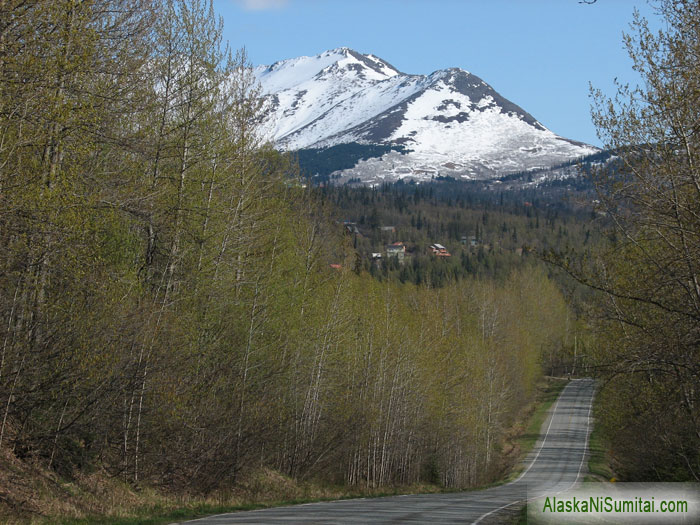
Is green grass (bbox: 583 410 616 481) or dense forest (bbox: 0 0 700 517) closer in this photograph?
dense forest (bbox: 0 0 700 517)

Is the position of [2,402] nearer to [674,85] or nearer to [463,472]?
[674,85]

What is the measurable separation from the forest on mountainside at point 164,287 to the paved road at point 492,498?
3610mm

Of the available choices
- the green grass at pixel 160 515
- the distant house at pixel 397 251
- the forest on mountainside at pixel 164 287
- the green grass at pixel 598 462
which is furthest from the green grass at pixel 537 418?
the distant house at pixel 397 251

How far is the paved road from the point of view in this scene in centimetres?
1478

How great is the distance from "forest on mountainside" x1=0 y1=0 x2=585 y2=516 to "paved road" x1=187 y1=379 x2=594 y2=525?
3.61m

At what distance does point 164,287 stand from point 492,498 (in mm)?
14968

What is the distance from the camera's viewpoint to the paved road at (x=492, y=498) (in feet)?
48.5

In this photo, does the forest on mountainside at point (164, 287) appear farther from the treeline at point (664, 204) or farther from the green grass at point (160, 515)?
the treeline at point (664, 204)

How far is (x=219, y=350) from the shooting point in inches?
866

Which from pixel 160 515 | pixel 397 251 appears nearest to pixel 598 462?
pixel 160 515

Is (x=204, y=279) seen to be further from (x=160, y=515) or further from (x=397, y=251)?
(x=397, y=251)

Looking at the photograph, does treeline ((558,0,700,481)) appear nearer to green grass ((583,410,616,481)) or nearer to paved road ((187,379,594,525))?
paved road ((187,379,594,525))

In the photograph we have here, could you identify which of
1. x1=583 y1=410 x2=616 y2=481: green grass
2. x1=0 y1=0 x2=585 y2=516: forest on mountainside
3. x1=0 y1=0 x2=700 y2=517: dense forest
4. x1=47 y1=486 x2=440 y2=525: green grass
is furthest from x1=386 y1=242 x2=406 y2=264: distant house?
x1=47 y1=486 x2=440 y2=525: green grass

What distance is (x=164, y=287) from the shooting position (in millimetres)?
20047
